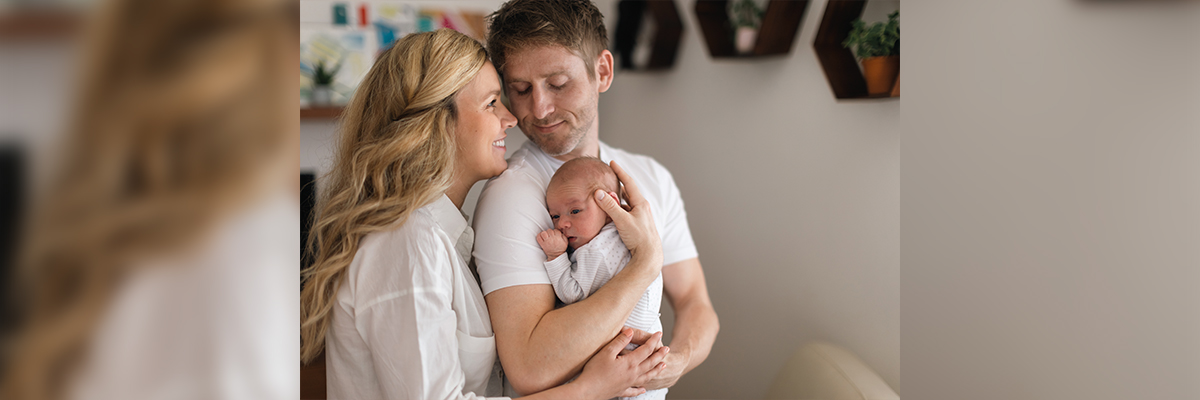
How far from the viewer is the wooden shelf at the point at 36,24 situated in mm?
144

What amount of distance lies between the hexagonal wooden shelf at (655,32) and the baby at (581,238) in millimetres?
928

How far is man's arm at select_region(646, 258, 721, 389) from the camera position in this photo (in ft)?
3.63

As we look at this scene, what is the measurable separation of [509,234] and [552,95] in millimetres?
259

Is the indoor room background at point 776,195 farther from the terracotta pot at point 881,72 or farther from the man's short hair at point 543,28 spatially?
the man's short hair at point 543,28

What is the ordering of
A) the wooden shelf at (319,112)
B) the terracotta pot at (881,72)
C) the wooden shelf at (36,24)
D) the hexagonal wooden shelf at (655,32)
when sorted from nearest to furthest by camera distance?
the wooden shelf at (36,24), the terracotta pot at (881,72), the hexagonal wooden shelf at (655,32), the wooden shelf at (319,112)

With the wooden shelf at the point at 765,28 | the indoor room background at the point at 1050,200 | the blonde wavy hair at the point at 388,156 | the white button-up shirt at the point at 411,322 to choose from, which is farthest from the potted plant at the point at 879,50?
the white button-up shirt at the point at 411,322

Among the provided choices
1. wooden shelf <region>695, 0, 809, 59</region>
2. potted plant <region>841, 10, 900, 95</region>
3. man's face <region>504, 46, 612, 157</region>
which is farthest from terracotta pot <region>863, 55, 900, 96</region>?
man's face <region>504, 46, 612, 157</region>

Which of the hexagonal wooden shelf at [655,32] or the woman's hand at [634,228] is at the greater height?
the hexagonal wooden shelf at [655,32]

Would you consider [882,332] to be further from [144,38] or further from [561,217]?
[144,38]

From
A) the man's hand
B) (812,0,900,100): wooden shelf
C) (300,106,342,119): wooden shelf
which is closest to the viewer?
the man's hand

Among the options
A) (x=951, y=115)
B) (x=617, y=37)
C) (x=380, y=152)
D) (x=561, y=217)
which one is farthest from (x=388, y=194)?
(x=617, y=37)

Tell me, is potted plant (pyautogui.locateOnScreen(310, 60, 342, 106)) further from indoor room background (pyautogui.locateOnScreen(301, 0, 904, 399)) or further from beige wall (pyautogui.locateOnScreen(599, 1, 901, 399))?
beige wall (pyautogui.locateOnScreen(599, 1, 901, 399))

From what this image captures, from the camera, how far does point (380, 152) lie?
90 cm

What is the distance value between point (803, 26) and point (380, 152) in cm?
95
